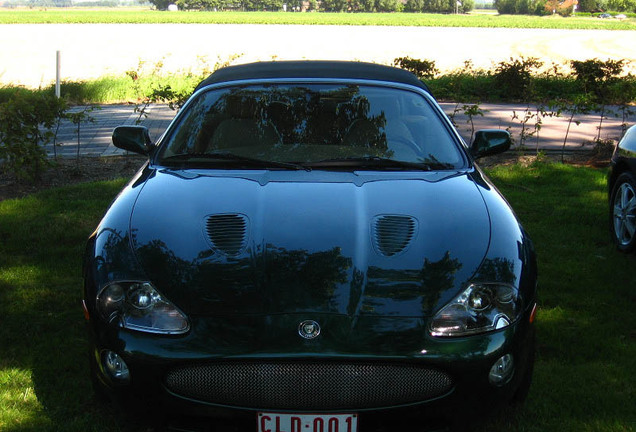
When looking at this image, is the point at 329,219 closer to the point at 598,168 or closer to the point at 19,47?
the point at 598,168

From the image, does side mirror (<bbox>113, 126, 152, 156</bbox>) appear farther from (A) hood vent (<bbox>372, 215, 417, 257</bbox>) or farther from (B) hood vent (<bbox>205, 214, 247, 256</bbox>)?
(A) hood vent (<bbox>372, 215, 417, 257</bbox>)

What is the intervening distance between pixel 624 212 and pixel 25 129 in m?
6.08

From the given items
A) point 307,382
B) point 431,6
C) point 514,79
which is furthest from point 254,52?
point 431,6

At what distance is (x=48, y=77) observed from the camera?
22.3 m

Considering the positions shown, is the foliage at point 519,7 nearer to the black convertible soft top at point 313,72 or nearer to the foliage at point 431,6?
the foliage at point 431,6

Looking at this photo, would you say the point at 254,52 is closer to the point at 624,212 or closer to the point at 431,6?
the point at 624,212

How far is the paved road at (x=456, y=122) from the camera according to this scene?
10.1 meters

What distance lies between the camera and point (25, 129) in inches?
308

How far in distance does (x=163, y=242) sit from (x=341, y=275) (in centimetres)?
78

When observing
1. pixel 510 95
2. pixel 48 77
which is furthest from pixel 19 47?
pixel 510 95

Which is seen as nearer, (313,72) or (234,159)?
(234,159)

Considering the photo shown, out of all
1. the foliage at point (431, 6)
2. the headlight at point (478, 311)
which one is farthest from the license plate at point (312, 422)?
the foliage at point (431, 6)

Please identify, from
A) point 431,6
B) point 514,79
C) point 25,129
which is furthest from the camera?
point 431,6

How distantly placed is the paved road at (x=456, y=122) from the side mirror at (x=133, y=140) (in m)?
Answer: 5.27
